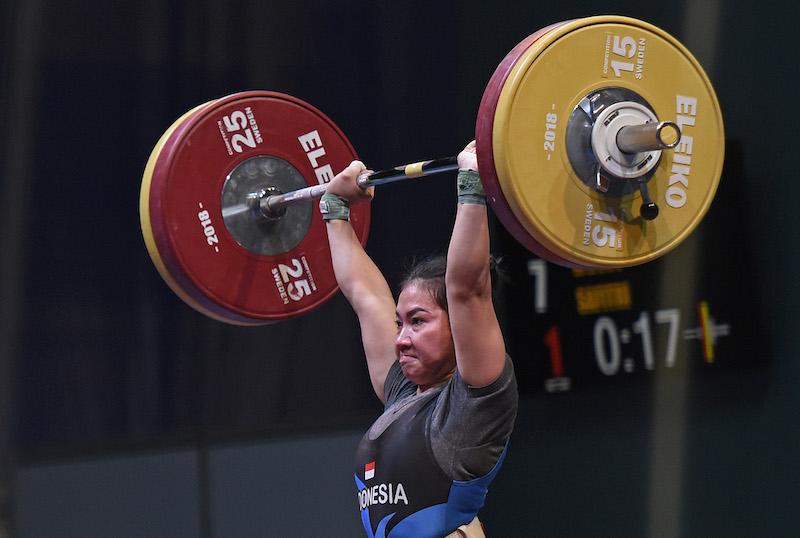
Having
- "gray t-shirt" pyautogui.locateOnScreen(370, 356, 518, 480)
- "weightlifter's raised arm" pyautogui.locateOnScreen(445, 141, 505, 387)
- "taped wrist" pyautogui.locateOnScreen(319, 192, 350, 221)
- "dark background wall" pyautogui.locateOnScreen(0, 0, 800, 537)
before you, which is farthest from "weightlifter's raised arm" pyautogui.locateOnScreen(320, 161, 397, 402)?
"dark background wall" pyautogui.locateOnScreen(0, 0, 800, 537)

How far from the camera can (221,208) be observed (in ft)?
8.37

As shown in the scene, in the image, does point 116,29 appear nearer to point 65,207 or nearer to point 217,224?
point 65,207

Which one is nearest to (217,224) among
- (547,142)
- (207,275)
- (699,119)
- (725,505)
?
(207,275)

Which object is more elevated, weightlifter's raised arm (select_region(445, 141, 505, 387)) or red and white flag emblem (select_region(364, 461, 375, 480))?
weightlifter's raised arm (select_region(445, 141, 505, 387))

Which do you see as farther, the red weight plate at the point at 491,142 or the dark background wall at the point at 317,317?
the dark background wall at the point at 317,317

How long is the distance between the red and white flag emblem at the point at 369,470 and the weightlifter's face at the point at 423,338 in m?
0.19

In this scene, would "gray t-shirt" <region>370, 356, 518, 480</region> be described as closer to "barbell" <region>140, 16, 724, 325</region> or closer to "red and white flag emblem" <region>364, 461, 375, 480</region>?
"red and white flag emblem" <region>364, 461, 375, 480</region>

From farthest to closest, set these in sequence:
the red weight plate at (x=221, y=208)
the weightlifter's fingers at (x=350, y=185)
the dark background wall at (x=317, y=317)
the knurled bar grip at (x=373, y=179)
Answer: the dark background wall at (x=317, y=317) < the red weight plate at (x=221, y=208) < the weightlifter's fingers at (x=350, y=185) < the knurled bar grip at (x=373, y=179)

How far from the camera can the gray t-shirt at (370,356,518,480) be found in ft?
6.47

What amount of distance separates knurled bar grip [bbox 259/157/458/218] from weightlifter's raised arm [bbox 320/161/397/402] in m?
0.03

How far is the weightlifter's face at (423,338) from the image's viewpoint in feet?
6.95

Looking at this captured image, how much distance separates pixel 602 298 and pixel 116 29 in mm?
1815

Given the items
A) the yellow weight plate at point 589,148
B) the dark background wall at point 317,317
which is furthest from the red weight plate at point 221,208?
the dark background wall at point 317,317

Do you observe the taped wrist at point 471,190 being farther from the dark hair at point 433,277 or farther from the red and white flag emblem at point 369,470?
the red and white flag emblem at point 369,470
